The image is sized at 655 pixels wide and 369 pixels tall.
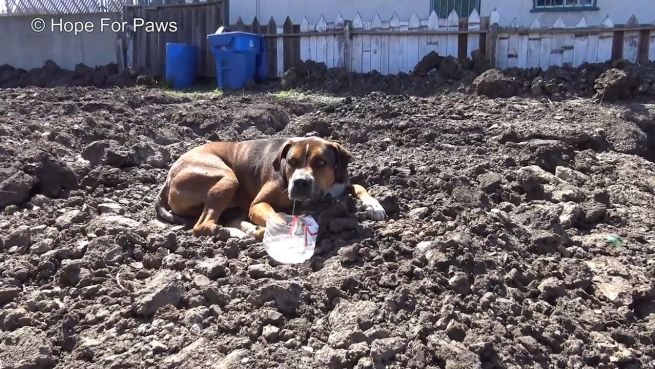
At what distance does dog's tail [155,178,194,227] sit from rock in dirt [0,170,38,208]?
1166mm

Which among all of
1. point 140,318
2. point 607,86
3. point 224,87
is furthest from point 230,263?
point 224,87

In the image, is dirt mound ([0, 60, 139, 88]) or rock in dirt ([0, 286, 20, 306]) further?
dirt mound ([0, 60, 139, 88])

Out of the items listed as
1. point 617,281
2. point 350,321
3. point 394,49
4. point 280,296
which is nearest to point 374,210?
point 280,296

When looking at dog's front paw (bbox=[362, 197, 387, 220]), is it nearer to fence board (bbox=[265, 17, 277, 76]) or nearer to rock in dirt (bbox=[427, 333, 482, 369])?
rock in dirt (bbox=[427, 333, 482, 369])

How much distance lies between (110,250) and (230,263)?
903mm

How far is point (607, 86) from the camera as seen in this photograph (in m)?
9.70

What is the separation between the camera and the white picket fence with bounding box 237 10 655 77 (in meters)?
11.8

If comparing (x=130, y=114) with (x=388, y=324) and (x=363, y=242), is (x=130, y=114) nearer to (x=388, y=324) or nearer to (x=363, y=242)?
(x=363, y=242)

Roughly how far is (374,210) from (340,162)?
59 centimetres

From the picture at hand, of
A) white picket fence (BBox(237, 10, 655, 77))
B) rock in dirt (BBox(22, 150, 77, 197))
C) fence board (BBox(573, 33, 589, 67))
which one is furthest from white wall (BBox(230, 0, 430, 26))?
rock in dirt (BBox(22, 150, 77, 197))

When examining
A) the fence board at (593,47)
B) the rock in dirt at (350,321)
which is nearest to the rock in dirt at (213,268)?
the rock in dirt at (350,321)

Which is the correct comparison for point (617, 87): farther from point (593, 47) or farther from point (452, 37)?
point (452, 37)

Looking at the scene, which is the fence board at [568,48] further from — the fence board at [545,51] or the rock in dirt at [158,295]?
the rock in dirt at [158,295]

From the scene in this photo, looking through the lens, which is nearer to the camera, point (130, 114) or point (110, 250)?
point (110, 250)
